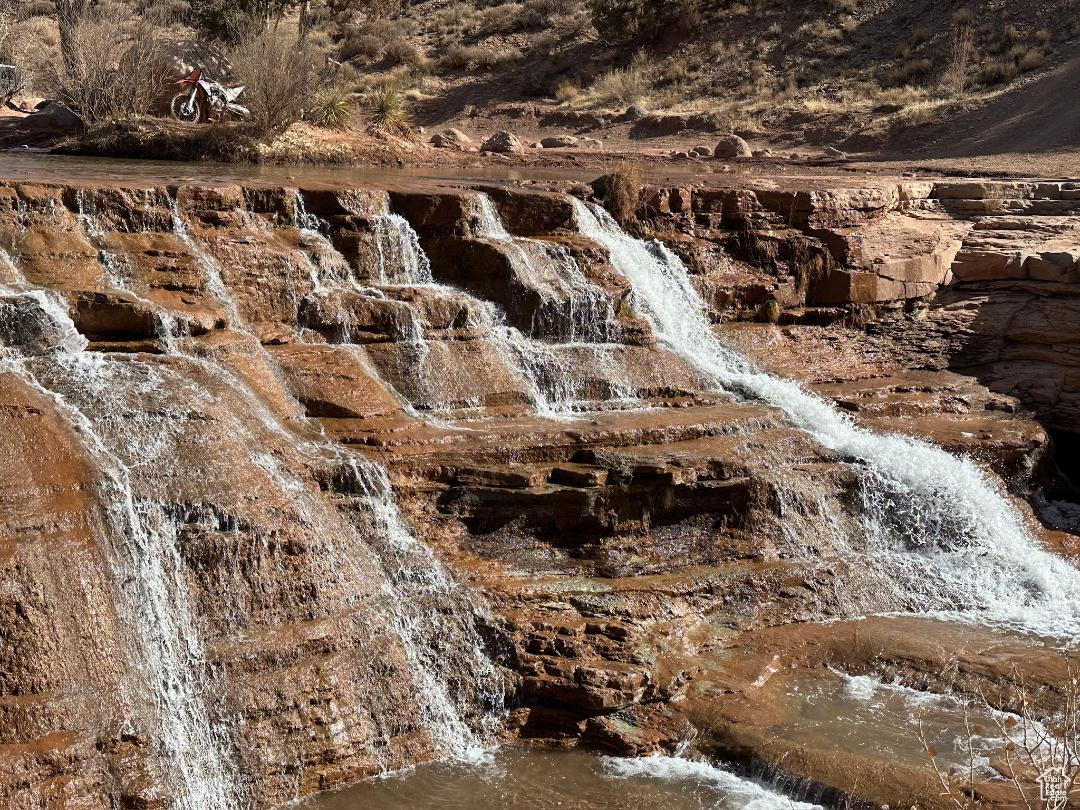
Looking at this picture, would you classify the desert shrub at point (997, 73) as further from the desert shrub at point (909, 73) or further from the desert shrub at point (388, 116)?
the desert shrub at point (388, 116)

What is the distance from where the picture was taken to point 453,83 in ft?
101

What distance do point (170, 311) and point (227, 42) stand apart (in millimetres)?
17184

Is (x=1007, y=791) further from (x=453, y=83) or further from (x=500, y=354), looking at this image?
(x=453, y=83)

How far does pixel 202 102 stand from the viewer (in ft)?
63.3

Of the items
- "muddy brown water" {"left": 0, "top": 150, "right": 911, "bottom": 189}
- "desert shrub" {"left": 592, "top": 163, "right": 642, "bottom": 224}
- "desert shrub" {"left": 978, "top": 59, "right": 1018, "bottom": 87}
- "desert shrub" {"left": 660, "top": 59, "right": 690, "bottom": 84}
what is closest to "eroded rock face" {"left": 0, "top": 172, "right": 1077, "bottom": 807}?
"desert shrub" {"left": 592, "top": 163, "right": 642, "bottom": 224}

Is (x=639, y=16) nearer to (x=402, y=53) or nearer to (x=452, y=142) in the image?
(x=402, y=53)

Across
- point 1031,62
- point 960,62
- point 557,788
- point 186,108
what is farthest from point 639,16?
point 557,788

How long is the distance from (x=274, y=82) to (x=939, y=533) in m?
12.1

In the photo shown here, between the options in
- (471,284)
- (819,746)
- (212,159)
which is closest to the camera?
(819,746)

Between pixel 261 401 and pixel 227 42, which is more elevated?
pixel 227 42

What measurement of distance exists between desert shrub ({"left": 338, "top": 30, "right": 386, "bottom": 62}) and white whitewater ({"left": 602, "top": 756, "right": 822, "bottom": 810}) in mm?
28727

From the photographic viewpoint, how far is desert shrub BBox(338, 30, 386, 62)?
110 ft

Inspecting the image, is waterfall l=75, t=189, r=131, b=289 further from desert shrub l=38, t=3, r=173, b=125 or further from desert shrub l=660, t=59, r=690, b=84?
desert shrub l=660, t=59, r=690, b=84

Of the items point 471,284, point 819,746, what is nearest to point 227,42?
point 471,284
